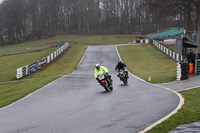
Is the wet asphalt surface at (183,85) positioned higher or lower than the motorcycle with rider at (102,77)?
lower

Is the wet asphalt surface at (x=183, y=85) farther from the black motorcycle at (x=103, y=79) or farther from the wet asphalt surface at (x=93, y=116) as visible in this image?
the black motorcycle at (x=103, y=79)

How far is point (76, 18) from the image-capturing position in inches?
4478

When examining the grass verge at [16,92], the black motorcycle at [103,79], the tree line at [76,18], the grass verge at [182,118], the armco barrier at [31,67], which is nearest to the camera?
the grass verge at [182,118]

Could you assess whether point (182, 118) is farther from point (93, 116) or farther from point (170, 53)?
point (170, 53)

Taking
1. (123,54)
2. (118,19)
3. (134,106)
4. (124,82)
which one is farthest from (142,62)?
(118,19)

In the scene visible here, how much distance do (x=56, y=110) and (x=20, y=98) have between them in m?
5.51

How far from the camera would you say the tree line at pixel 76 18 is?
103 metres

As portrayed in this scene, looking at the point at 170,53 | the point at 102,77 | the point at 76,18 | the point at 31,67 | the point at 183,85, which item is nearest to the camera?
the point at 102,77

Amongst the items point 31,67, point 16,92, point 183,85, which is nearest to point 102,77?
point 183,85

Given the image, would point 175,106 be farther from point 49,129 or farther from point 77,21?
point 77,21

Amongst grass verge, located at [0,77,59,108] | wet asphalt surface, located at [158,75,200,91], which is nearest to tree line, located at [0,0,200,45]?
grass verge, located at [0,77,59,108]

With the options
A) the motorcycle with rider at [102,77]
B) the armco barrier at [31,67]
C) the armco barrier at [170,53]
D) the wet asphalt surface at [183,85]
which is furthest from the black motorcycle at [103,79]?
the armco barrier at [170,53]

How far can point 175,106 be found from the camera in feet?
32.4

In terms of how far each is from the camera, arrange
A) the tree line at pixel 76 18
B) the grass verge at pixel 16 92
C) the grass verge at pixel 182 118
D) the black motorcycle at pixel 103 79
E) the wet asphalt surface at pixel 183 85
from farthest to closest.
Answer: the tree line at pixel 76 18
the grass verge at pixel 16 92
the black motorcycle at pixel 103 79
the wet asphalt surface at pixel 183 85
the grass verge at pixel 182 118
